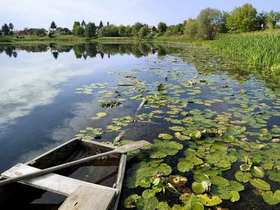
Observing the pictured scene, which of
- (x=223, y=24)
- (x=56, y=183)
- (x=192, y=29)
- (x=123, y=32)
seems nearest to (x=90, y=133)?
(x=56, y=183)

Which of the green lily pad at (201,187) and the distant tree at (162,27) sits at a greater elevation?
the distant tree at (162,27)

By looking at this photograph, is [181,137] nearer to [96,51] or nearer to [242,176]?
[242,176]

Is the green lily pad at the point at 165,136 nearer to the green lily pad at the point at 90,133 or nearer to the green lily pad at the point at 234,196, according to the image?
the green lily pad at the point at 90,133

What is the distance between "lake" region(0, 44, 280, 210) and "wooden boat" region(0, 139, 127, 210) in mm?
318

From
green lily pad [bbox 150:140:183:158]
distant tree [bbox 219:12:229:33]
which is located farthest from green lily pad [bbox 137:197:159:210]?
distant tree [bbox 219:12:229:33]

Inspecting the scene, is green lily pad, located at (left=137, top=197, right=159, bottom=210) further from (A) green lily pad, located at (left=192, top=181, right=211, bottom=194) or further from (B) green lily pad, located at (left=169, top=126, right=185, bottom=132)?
(B) green lily pad, located at (left=169, top=126, right=185, bottom=132)

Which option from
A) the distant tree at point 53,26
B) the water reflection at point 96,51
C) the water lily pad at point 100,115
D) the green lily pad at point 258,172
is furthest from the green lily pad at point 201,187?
the distant tree at point 53,26

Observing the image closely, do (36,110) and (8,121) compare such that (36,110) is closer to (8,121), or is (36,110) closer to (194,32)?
(8,121)

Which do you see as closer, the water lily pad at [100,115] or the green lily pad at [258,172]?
the green lily pad at [258,172]

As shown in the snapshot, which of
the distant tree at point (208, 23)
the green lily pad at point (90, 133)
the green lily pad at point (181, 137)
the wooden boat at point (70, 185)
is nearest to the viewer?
the wooden boat at point (70, 185)

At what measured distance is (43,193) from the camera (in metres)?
3.39

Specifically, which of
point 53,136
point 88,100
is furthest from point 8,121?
point 88,100

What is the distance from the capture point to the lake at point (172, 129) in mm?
3402

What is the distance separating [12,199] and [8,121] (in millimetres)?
3361
